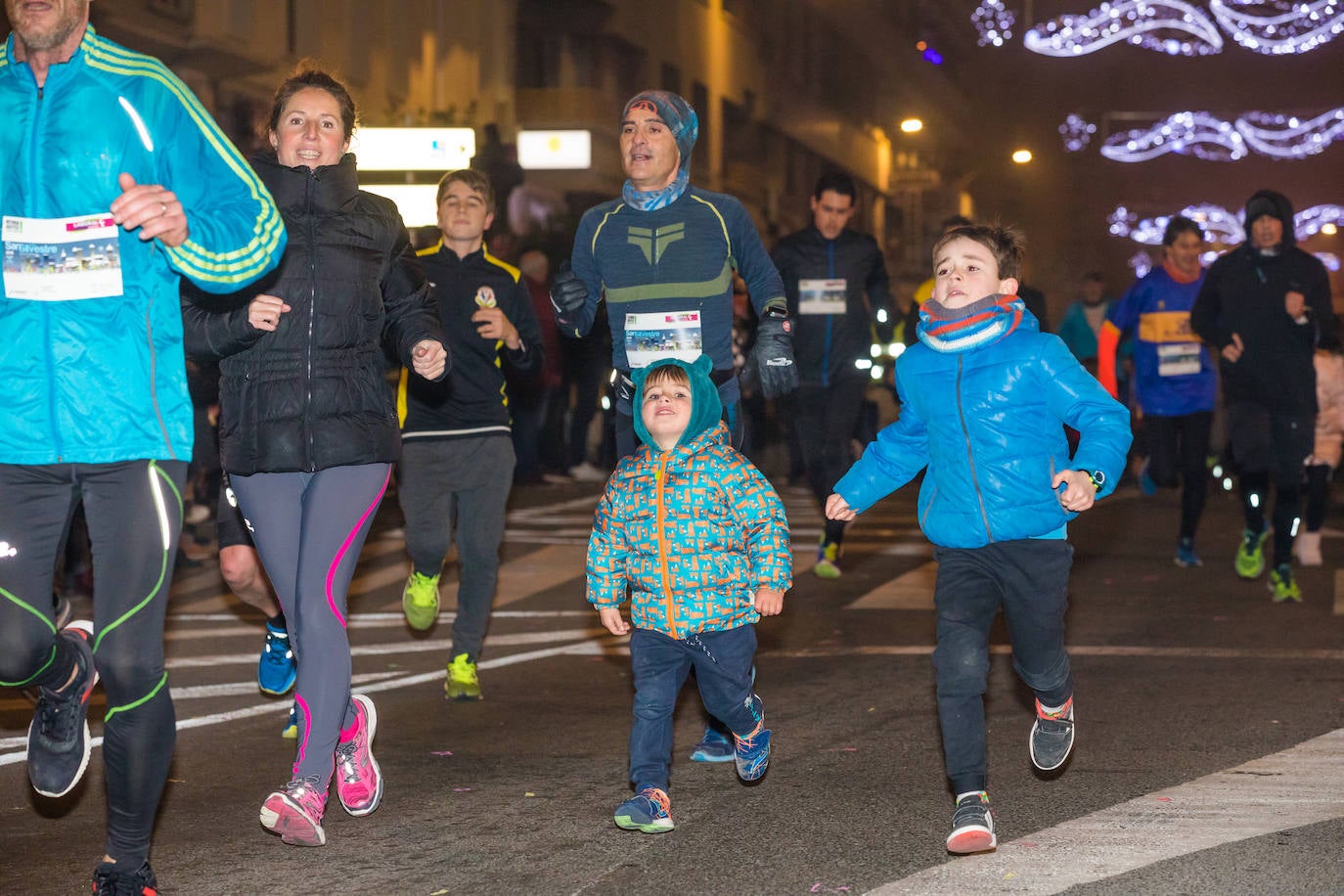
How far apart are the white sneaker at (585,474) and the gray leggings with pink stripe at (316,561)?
13.7 metres

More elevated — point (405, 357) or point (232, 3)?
point (232, 3)

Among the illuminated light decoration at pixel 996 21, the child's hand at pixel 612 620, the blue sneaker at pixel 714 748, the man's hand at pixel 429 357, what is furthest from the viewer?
the illuminated light decoration at pixel 996 21

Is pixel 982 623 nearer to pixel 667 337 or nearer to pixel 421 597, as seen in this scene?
pixel 667 337

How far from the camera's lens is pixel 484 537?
7.29 m

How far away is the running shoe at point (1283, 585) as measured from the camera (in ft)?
32.5

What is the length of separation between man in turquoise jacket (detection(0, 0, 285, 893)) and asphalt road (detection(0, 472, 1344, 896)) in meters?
0.68

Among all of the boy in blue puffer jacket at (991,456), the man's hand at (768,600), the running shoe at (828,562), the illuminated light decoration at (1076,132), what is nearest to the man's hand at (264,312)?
the man's hand at (768,600)

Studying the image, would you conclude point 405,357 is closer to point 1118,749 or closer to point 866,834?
point 866,834

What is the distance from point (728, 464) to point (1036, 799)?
52.4 inches

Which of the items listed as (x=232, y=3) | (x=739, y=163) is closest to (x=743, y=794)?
(x=232, y=3)

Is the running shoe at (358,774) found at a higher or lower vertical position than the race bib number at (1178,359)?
lower

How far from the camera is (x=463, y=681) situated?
7266 millimetres

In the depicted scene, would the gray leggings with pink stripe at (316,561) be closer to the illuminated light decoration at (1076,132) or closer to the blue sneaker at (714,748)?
the blue sneaker at (714,748)

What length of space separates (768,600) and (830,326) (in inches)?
221
